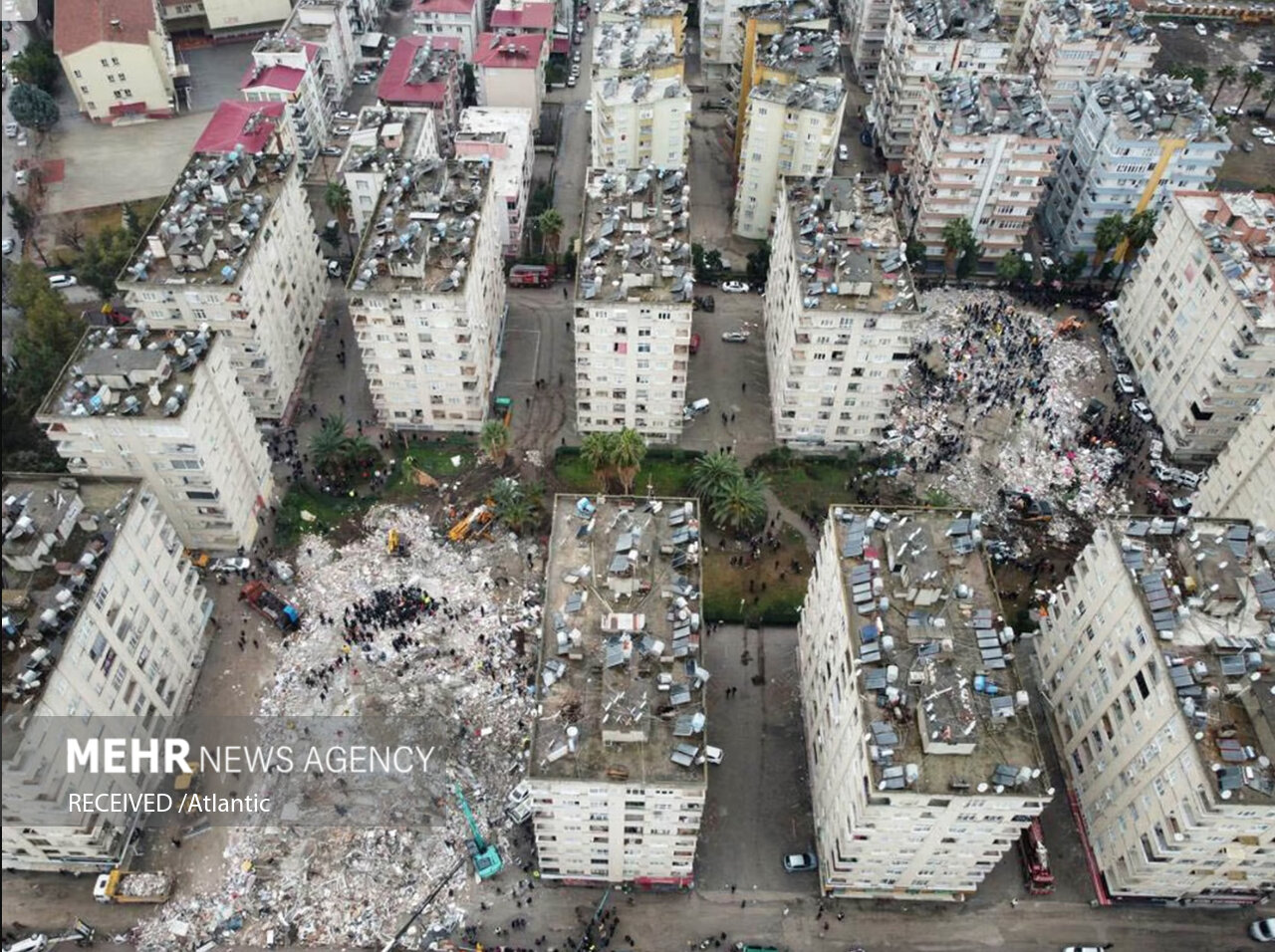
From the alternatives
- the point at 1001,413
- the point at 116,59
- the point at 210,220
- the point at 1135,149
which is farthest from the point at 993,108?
the point at 116,59

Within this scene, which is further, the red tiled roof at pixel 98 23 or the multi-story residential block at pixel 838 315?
the red tiled roof at pixel 98 23

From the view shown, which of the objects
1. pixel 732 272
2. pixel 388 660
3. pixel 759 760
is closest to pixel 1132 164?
pixel 732 272

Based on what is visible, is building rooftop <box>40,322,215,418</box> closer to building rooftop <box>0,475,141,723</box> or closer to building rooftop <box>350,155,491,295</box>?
building rooftop <box>0,475,141,723</box>

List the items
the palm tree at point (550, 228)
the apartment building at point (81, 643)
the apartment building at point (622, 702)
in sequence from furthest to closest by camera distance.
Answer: the palm tree at point (550, 228)
the apartment building at point (81, 643)
the apartment building at point (622, 702)

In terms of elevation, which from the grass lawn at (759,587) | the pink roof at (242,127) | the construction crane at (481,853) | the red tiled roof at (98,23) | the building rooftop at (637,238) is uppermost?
the building rooftop at (637,238)

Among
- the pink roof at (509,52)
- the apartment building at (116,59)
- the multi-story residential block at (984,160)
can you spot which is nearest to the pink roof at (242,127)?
the apartment building at (116,59)

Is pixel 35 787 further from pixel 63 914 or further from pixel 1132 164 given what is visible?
pixel 1132 164

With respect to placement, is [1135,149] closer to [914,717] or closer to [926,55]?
[926,55]

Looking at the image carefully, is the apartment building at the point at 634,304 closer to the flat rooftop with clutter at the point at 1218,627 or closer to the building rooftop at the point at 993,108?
the building rooftop at the point at 993,108
